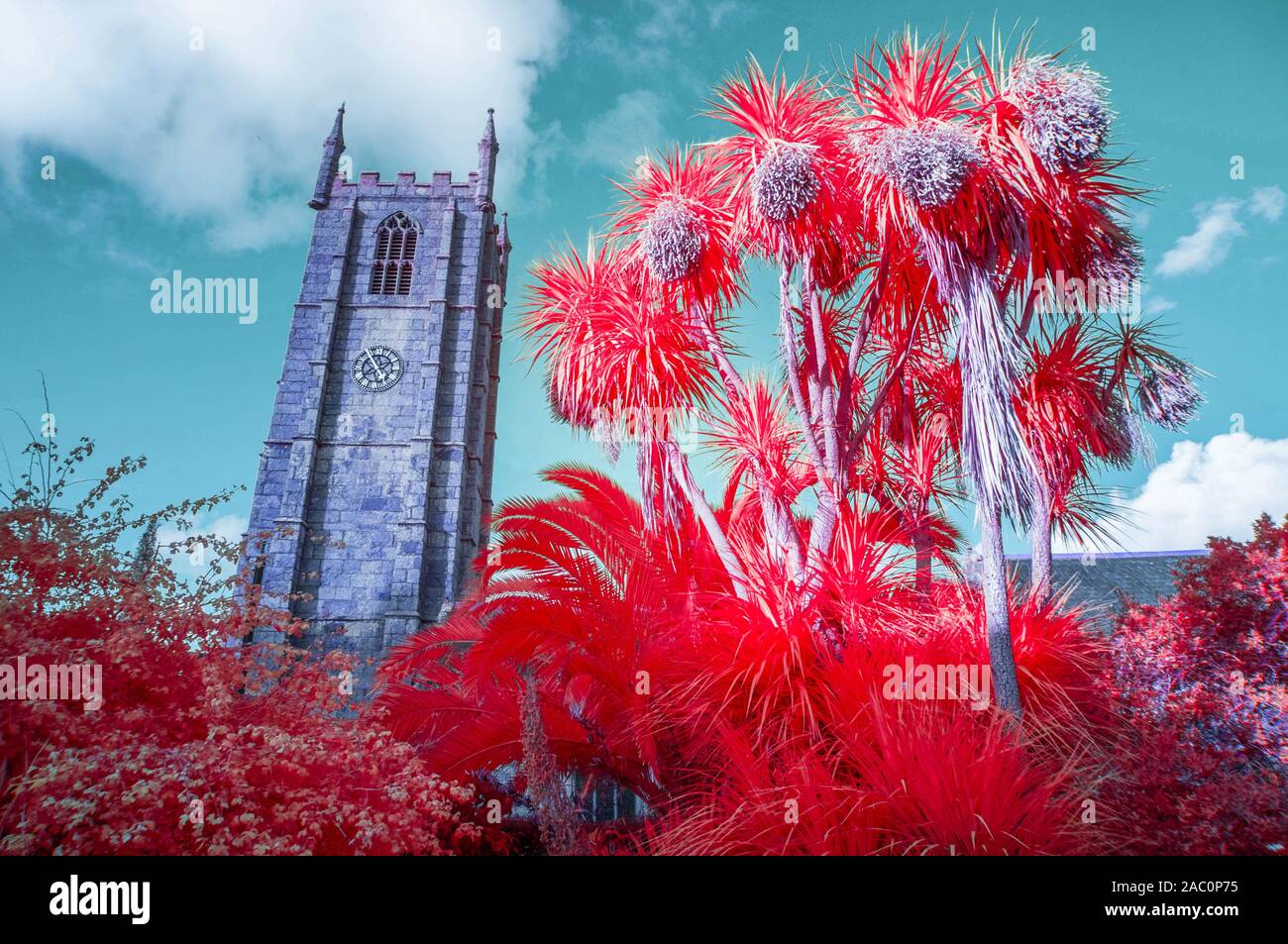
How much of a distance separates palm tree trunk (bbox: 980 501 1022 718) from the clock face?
26519 mm

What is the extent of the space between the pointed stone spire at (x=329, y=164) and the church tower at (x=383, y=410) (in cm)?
5

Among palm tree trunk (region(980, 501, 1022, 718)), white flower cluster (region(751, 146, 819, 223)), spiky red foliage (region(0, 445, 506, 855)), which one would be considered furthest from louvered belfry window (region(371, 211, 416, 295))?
palm tree trunk (region(980, 501, 1022, 718))

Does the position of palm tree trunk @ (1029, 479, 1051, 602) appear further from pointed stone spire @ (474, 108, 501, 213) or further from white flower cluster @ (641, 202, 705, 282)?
pointed stone spire @ (474, 108, 501, 213)

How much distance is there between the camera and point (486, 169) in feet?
106

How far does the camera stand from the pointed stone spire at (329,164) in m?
31.3

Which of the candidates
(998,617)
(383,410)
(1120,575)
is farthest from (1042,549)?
(383,410)

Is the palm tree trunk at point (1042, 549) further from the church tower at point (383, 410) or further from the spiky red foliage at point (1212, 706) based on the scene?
the church tower at point (383, 410)

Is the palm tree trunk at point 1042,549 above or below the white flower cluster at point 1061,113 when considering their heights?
below

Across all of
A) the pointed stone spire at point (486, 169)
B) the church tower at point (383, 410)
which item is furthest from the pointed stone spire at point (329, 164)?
the pointed stone spire at point (486, 169)

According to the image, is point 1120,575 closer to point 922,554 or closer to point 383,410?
point 922,554

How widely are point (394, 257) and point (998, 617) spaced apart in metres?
30.8
